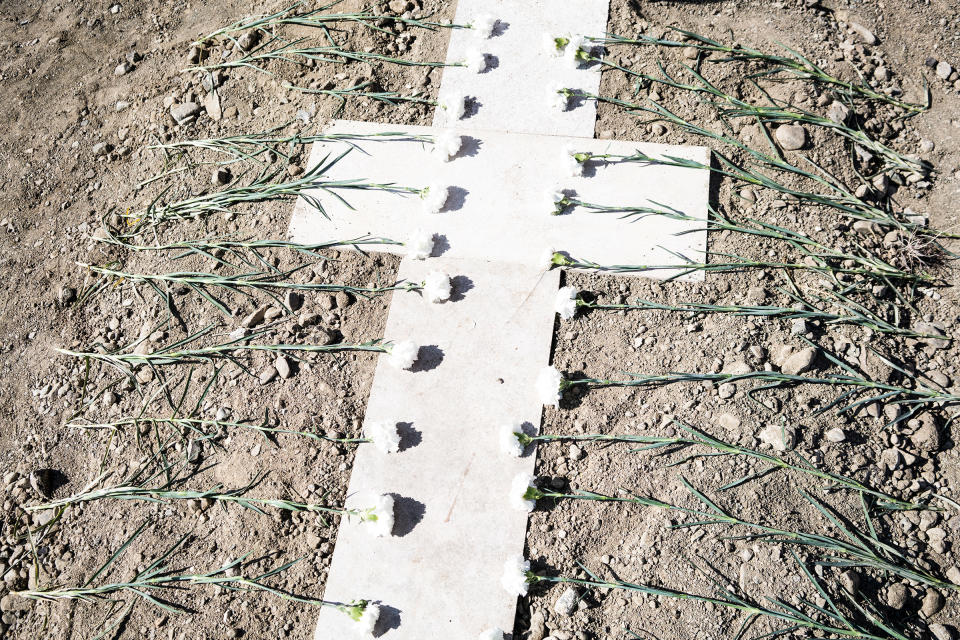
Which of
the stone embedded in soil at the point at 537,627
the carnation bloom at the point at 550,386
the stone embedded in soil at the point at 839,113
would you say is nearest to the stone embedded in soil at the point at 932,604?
the stone embedded in soil at the point at 537,627

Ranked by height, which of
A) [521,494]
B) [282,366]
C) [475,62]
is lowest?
[521,494]

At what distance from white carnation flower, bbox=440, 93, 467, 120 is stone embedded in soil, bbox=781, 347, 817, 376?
1821 mm

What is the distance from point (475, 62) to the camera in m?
3.15

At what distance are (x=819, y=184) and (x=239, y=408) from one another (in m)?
2.71

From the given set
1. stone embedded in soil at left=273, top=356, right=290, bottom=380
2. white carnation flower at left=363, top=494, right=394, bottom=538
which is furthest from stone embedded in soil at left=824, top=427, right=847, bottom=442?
stone embedded in soil at left=273, top=356, right=290, bottom=380

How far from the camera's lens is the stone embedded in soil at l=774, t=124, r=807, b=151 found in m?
2.88

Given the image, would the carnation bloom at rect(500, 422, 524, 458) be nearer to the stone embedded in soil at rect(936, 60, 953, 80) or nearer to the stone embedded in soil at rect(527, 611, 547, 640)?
→ the stone embedded in soil at rect(527, 611, 547, 640)

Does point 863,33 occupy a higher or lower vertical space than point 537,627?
higher

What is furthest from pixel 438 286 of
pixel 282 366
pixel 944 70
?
pixel 944 70

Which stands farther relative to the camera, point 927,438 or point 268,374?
point 268,374

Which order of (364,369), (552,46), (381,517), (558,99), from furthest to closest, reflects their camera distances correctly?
(552,46) → (558,99) → (364,369) → (381,517)

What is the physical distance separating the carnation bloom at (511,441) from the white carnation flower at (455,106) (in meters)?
1.51

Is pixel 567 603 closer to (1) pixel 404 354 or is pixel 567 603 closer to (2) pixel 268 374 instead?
(1) pixel 404 354

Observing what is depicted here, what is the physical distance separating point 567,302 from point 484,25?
1509 millimetres
